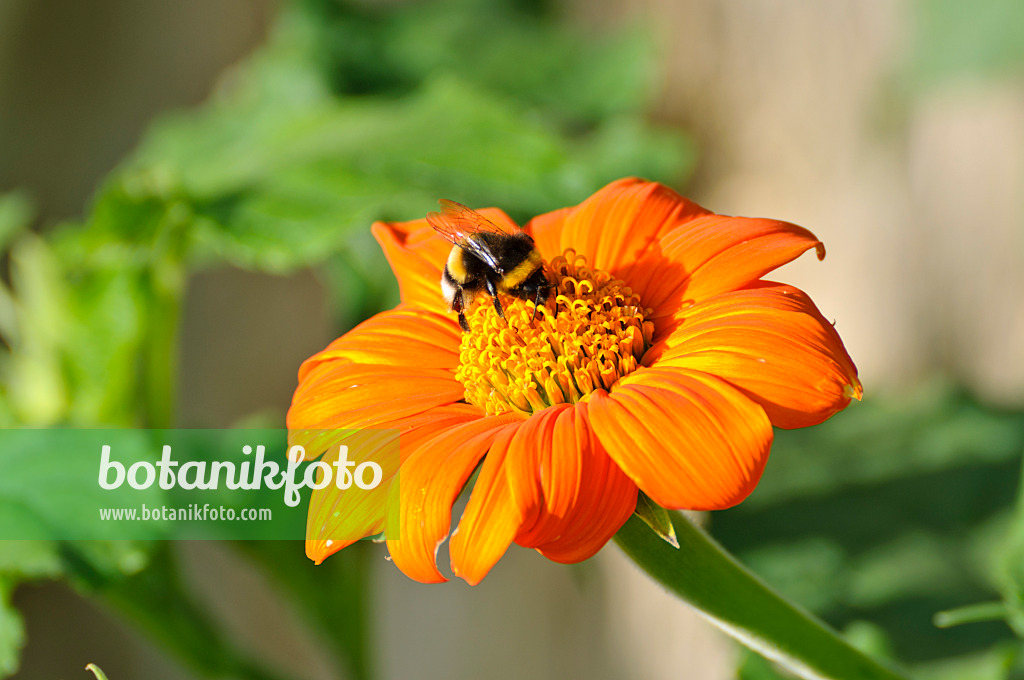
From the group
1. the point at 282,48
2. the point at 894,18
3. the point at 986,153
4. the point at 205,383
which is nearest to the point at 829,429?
the point at 986,153

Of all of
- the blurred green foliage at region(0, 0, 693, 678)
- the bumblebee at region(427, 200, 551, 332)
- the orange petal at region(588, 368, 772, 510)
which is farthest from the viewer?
Answer: the blurred green foliage at region(0, 0, 693, 678)

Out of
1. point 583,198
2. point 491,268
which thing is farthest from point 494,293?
point 583,198

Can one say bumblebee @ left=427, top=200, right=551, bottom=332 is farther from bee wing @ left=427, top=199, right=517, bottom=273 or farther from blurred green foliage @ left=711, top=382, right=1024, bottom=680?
blurred green foliage @ left=711, top=382, right=1024, bottom=680

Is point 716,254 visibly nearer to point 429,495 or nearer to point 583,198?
point 429,495

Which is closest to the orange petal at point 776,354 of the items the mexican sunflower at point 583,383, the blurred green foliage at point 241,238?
the mexican sunflower at point 583,383

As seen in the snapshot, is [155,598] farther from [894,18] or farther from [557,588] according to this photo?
[894,18]

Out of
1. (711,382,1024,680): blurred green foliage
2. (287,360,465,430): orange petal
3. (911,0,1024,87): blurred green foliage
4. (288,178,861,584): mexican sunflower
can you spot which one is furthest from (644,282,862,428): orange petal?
(911,0,1024,87): blurred green foliage

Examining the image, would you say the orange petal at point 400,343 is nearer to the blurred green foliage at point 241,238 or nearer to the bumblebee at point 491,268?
the bumblebee at point 491,268

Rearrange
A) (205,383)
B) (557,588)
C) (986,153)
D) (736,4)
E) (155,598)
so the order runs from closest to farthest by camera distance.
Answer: (155,598) < (986,153) < (736,4) < (557,588) < (205,383)
